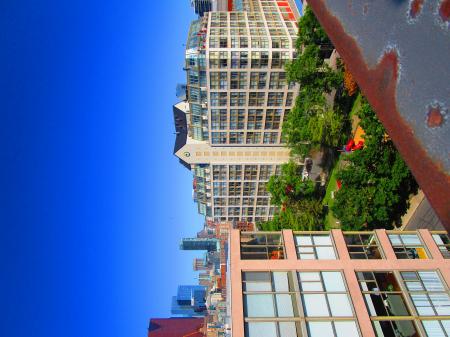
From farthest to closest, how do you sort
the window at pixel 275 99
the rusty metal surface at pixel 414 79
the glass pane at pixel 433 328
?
1. the window at pixel 275 99
2. the glass pane at pixel 433 328
3. the rusty metal surface at pixel 414 79

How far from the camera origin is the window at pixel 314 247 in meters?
27.5

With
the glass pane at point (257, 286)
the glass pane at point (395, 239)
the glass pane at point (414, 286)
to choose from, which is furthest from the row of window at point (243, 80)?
the glass pane at point (414, 286)

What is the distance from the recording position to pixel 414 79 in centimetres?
631

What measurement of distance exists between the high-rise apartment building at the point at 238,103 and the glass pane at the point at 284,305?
43820 millimetres

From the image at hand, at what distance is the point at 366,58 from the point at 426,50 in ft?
4.57

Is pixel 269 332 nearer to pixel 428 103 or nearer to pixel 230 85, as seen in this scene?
pixel 428 103

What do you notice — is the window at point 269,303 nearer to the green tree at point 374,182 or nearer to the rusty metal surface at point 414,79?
the green tree at point 374,182

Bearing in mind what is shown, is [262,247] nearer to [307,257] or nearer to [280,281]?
[280,281]

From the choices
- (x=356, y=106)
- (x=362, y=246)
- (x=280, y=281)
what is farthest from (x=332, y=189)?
(x=280, y=281)

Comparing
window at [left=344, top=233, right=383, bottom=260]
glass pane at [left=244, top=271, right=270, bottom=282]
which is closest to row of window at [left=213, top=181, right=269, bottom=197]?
window at [left=344, top=233, right=383, bottom=260]

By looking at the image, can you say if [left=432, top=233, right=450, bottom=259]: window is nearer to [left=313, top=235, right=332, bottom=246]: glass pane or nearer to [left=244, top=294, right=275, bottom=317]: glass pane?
[left=313, top=235, right=332, bottom=246]: glass pane

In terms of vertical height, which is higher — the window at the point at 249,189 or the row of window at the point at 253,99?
the row of window at the point at 253,99

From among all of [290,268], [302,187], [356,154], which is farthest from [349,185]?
[290,268]

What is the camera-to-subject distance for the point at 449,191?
5371 mm
